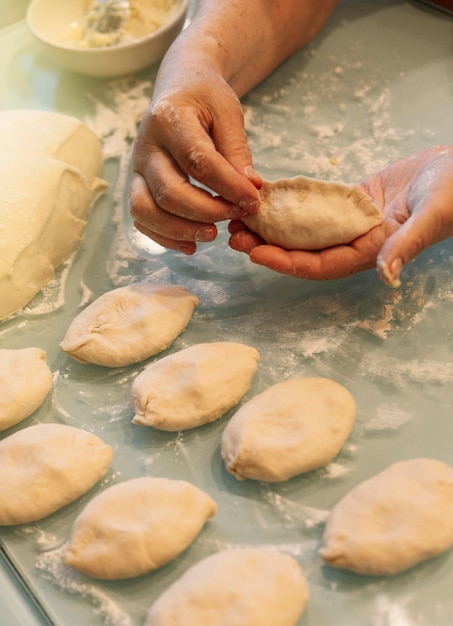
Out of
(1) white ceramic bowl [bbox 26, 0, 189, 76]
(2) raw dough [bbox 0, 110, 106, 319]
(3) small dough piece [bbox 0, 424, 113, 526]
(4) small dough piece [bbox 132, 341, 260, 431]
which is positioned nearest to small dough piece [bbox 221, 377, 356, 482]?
(4) small dough piece [bbox 132, 341, 260, 431]

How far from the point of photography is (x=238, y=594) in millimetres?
1001

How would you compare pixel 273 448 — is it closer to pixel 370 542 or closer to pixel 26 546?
pixel 370 542

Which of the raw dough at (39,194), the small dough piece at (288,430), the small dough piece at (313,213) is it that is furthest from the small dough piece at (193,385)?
the raw dough at (39,194)

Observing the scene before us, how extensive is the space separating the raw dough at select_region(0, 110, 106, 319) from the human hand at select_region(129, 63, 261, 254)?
0.31m

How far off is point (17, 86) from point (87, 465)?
5.75ft

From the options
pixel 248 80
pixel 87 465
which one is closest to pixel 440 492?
pixel 87 465

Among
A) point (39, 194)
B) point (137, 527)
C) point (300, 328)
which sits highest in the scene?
point (39, 194)

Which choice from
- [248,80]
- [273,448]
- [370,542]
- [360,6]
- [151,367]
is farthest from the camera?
[360,6]

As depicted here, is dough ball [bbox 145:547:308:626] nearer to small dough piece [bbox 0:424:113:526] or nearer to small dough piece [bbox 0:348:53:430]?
small dough piece [bbox 0:424:113:526]

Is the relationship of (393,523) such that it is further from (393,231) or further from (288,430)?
(393,231)

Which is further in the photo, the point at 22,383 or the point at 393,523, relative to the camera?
the point at 22,383

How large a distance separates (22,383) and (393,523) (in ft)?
2.84

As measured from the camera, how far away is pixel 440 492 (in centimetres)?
108

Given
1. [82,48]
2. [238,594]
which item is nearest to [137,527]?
[238,594]
